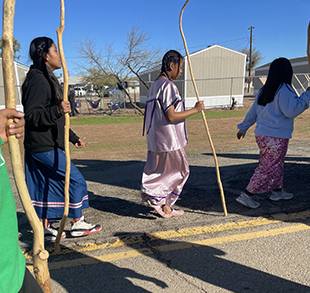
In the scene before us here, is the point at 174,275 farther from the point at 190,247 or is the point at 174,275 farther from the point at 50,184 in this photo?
the point at 50,184

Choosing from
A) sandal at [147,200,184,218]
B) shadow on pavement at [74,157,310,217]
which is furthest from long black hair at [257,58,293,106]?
sandal at [147,200,184,218]

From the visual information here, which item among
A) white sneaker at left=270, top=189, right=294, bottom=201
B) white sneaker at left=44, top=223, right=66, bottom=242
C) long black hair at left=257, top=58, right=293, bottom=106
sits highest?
long black hair at left=257, top=58, right=293, bottom=106

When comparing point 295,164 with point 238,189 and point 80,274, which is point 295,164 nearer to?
point 238,189

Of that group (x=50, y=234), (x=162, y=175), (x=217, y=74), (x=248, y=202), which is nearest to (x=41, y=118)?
(x=50, y=234)

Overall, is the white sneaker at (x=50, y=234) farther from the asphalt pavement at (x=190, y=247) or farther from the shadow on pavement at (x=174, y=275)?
the shadow on pavement at (x=174, y=275)

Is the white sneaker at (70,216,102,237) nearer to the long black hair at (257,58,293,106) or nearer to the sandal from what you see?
the sandal

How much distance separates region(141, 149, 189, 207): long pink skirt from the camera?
3.72m

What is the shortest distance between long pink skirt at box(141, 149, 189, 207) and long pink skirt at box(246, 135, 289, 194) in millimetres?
1001


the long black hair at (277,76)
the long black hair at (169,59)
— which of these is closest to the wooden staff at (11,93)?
the long black hair at (169,59)

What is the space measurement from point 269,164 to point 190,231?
1400 mm

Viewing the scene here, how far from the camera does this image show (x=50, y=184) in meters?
3.24

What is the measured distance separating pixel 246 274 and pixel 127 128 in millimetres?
11187

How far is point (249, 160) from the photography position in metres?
6.71

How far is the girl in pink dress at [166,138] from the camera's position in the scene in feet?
11.6
